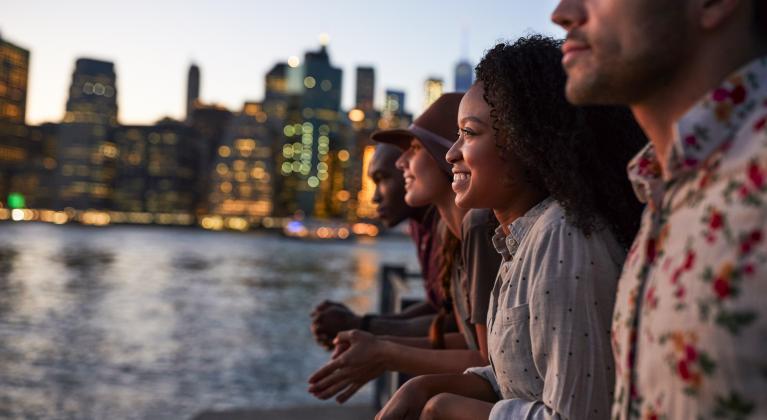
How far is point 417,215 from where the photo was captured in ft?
16.5

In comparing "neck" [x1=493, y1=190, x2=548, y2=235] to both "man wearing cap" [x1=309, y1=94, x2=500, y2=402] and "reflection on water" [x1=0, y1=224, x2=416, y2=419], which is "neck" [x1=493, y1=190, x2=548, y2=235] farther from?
"reflection on water" [x1=0, y1=224, x2=416, y2=419]

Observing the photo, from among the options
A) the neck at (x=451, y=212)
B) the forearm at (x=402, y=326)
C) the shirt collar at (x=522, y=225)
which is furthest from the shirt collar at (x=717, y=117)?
the forearm at (x=402, y=326)

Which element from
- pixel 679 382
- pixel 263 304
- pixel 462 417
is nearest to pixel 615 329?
pixel 679 382

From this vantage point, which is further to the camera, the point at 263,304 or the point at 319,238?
the point at 319,238

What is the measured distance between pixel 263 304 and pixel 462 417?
1122 inches

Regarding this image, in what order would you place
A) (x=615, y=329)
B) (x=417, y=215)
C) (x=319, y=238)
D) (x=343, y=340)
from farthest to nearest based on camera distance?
(x=319, y=238) < (x=417, y=215) < (x=343, y=340) < (x=615, y=329)

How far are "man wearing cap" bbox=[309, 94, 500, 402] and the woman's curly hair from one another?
62 centimetres

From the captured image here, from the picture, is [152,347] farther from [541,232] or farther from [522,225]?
[541,232]

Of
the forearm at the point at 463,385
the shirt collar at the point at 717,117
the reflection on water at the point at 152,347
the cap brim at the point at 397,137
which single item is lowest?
the reflection on water at the point at 152,347

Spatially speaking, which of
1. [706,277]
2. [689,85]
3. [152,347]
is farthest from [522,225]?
[152,347]

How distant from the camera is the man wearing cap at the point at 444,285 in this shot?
2.79 m

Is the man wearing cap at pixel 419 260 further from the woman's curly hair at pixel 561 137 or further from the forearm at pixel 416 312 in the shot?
the woman's curly hair at pixel 561 137

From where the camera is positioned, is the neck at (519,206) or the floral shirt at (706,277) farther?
the neck at (519,206)

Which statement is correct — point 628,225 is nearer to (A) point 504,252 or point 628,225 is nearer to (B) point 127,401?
(A) point 504,252
